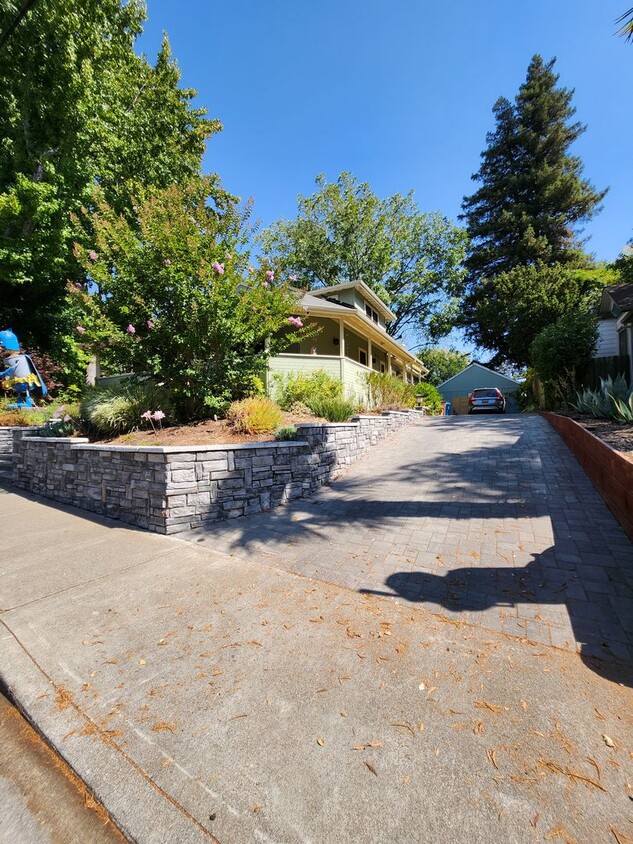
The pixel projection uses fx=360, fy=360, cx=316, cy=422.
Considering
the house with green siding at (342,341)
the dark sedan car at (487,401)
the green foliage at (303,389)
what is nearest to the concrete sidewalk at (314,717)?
the house with green siding at (342,341)

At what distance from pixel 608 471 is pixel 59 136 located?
1772 cm

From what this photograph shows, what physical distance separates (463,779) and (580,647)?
125 cm

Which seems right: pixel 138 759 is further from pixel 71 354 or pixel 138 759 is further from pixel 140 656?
pixel 71 354

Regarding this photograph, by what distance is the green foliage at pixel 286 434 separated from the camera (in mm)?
5708

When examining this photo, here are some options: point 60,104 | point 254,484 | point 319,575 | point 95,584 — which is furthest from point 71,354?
point 319,575

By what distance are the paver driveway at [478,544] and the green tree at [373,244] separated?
70.5ft

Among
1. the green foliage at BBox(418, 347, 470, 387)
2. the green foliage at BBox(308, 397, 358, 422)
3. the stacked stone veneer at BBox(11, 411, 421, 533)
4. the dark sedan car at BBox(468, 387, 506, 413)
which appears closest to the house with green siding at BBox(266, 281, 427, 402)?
the green foliage at BBox(308, 397, 358, 422)

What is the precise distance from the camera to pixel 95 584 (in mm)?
3111

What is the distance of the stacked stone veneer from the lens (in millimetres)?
4363

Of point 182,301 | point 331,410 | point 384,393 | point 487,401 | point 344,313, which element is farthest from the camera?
point 487,401

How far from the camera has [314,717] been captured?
68.8 inches

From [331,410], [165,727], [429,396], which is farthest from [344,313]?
[165,727]

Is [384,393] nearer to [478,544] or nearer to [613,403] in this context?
[613,403]

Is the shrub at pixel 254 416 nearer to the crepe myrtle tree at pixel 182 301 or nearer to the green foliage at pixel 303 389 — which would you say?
the crepe myrtle tree at pixel 182 301
